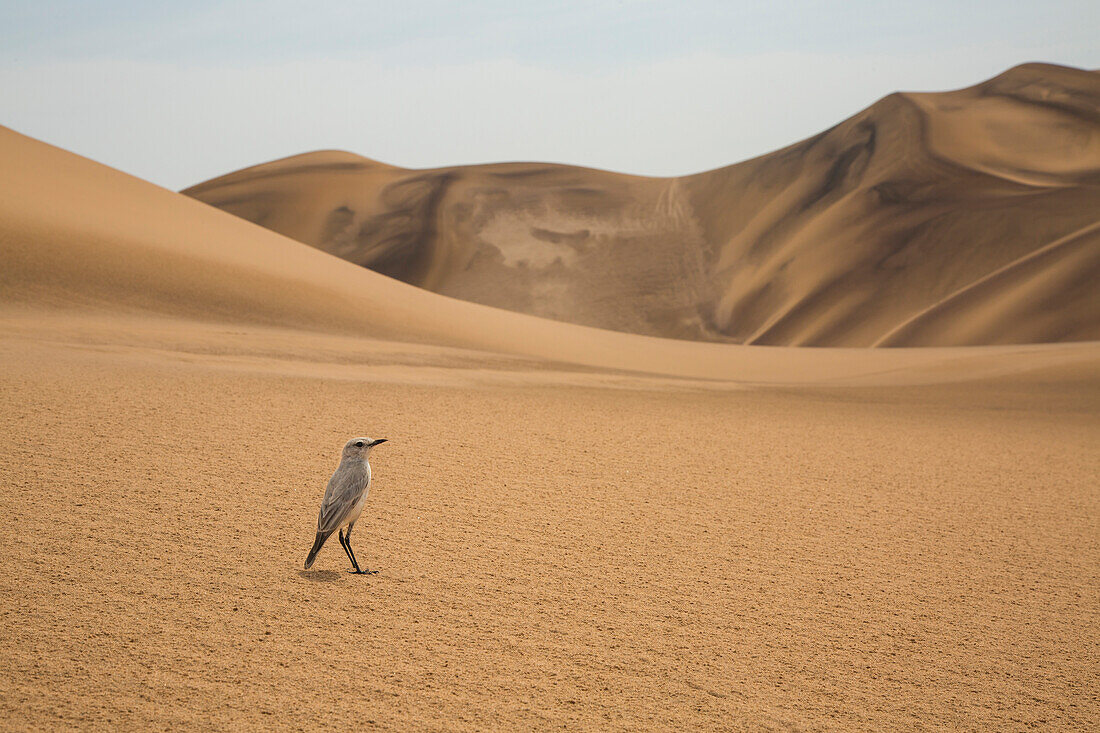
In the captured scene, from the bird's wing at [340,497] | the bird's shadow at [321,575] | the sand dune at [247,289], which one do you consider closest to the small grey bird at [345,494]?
the bird's wing at [340,497]

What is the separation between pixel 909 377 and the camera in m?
23.2

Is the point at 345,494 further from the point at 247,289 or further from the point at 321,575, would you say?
Result: the point at 247,289

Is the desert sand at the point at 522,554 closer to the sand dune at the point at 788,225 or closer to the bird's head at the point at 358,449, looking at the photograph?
the bird's head at the point at 358,449

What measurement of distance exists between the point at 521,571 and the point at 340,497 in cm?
151

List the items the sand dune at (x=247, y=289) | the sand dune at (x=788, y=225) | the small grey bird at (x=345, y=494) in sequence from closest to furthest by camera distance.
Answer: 1. the small grey bird at (x=345, y=494)
2. the sand dune at (x=247, y=289)
3. the sand dune at (x=788, y=225)

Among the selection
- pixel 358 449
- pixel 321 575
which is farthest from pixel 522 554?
pixel 358 449

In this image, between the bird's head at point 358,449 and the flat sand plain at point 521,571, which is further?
the bird's head at point 358,449

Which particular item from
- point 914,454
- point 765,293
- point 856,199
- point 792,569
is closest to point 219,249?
point 914,454

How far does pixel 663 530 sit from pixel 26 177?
88.6ft

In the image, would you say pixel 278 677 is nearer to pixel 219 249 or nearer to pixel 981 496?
pixel 981 496

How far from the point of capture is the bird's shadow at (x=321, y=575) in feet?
19.8

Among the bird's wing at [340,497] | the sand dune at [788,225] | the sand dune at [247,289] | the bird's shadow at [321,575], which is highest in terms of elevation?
the sand dune at [788,225]

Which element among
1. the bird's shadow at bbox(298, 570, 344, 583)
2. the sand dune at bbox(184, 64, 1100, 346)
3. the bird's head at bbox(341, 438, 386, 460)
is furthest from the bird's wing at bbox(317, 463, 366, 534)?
the sand dune at bbox(184, 64, 1100, 346)

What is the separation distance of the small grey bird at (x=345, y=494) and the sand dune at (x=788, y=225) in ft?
119
